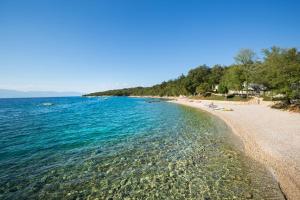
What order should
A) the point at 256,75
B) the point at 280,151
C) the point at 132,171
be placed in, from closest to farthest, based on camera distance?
the point at 132,171, the point at 280,151, the point at 256,75

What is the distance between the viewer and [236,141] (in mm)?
16062

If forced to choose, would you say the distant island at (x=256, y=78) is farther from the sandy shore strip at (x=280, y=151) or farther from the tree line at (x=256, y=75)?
the sandy shore strip at (x=280, y=151)

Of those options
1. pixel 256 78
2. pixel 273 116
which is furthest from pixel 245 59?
pixel 273 116

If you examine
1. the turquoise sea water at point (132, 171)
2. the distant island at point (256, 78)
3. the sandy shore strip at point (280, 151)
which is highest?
the distant island at point (256, 78)

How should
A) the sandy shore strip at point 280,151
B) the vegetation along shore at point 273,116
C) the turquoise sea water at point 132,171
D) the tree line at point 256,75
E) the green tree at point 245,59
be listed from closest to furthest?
1. the turquoise sea water at point 132,171
2. the sandy shore strip at point 280,151
3. the vegetation along shore at point 273,116
4. the tree line at point 256,75
5. the green tree at point 245,59

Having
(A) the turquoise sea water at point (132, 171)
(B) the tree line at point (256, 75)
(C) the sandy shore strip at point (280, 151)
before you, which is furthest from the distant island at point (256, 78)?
(A) the turquoise sea water at point (132, 171)

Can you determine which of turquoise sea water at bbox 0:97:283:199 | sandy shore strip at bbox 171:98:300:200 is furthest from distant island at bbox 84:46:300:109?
turquoise sea water at bbox 0:97:283:199

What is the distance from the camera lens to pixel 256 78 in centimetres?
5806

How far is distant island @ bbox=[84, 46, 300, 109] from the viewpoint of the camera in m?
33.8

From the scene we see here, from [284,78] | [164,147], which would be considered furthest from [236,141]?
[284,78]

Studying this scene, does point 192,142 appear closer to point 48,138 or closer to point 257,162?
point 257,162

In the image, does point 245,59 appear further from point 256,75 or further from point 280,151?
point 280,151

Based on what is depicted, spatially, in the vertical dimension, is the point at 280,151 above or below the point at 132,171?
above

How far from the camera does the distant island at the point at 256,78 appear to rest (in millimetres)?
33844
